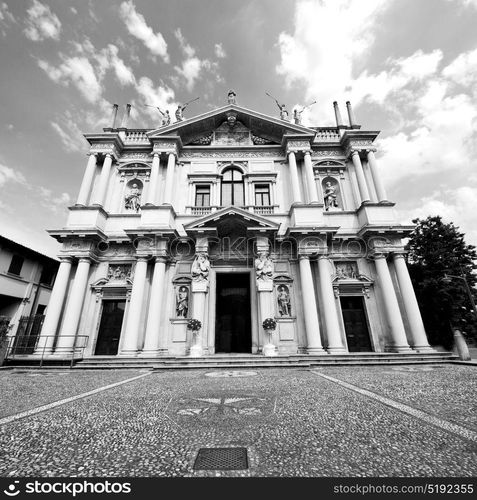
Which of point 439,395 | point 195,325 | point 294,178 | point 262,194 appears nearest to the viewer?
point 439,395

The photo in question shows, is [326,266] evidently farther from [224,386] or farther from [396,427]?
[396,427]

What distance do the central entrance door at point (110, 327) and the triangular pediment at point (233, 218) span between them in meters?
5.66

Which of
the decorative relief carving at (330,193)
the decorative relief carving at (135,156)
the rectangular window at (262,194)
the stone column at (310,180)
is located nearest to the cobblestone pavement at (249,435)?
the stone column at (310,180)

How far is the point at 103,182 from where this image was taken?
1480 centimetres

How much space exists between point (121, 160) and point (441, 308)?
24.9 meters

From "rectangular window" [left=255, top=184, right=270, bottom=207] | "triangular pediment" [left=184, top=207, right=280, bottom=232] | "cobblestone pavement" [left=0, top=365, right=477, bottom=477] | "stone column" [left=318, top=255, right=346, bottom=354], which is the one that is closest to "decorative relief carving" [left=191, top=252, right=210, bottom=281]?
"triangular pediment" [left=184, top=207, right=280, bottom=232]

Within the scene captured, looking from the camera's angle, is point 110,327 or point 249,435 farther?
point 110,327

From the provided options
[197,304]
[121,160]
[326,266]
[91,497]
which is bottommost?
[91,497]

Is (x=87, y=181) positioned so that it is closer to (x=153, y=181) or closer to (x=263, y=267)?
(x=153, y=181)

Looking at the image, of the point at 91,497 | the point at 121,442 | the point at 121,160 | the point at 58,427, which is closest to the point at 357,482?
the point at 91,497

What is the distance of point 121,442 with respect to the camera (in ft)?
8.13

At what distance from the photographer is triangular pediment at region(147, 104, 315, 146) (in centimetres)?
1650

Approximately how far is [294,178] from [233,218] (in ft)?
15.7

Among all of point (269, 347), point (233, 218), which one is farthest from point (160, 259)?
point (269, 347)
